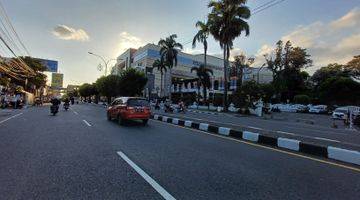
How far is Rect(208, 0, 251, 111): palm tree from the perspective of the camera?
135 ft

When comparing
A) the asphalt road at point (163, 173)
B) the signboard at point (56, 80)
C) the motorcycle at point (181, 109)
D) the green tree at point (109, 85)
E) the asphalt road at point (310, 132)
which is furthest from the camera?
the signboard at point (56, 80)

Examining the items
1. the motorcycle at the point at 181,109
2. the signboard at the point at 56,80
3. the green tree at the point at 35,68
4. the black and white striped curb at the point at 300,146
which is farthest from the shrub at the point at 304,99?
the signboard at the point at 56,80

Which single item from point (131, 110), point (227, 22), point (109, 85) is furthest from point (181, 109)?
point (109, 85)

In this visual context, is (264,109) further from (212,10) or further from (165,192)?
(165,192)

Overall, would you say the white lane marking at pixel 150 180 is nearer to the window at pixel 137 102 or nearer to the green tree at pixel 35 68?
the window at pixel 137 102

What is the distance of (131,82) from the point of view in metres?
66.4

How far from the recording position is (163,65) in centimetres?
6831

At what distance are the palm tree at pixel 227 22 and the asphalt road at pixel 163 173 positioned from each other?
108 ft

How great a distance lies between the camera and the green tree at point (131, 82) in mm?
66312

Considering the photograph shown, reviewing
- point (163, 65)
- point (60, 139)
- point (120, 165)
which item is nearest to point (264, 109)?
point (163, 65)

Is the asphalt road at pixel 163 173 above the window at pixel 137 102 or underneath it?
underneath

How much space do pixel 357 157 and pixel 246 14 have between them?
35.1 metres

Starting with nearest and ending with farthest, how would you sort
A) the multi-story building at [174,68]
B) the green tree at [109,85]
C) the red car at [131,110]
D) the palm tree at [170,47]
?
1. the red car at [131,110]
2. the palm tree at [170,47]
3. the green tree at [109,85]
4. the multi-story building at [174,68]

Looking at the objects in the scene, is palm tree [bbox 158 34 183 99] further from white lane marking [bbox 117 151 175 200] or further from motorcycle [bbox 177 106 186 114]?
white lane marking [bbox 117 151 175 200]
